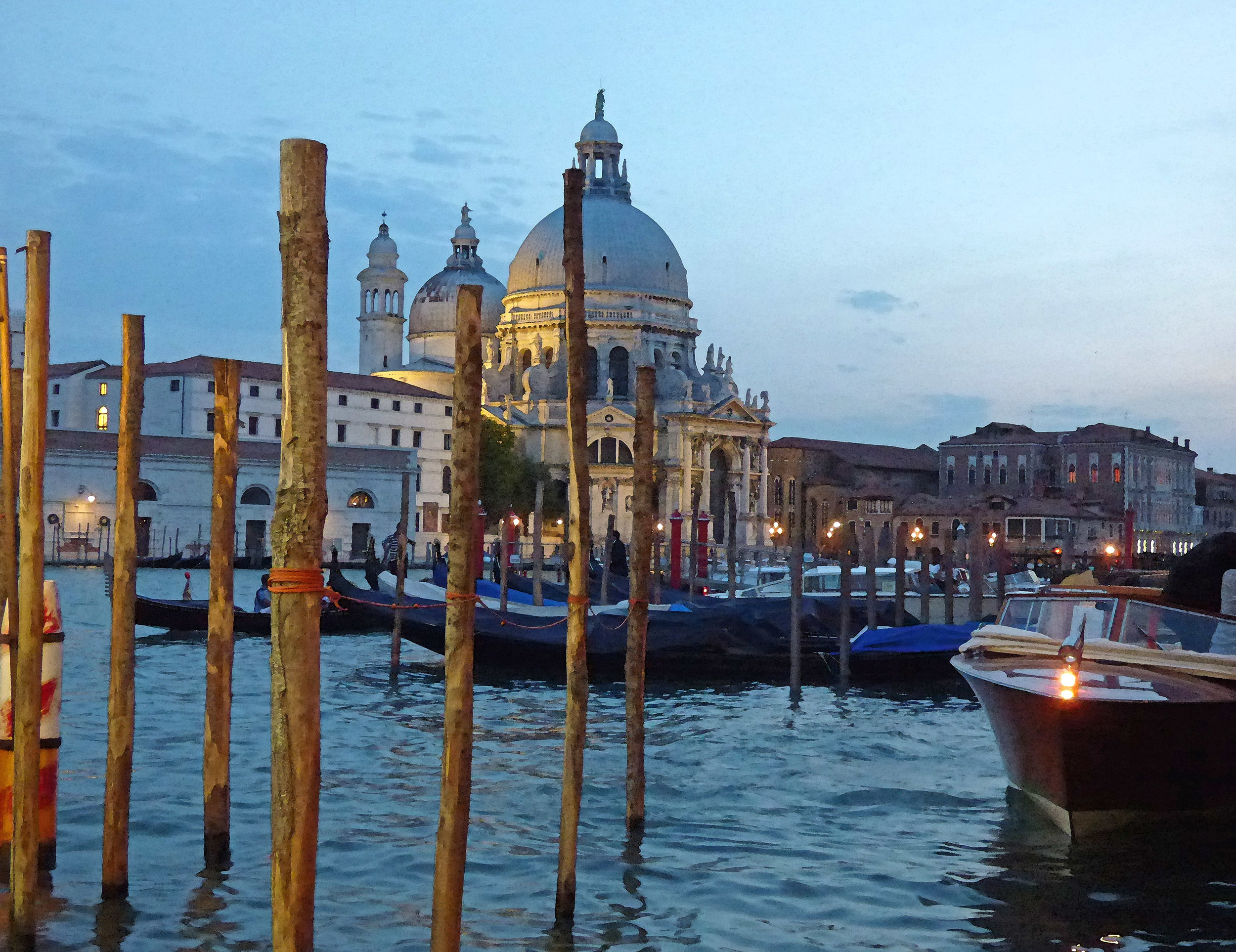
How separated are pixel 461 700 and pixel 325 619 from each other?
730 inches

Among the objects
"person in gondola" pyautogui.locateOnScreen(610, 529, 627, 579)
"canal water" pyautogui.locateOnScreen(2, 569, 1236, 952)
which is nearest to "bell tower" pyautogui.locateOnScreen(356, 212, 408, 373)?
"person in gondola" pyautogui.locateOnScreen(610, 529, 627, 579)

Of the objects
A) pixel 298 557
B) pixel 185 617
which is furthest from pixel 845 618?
pixel 298 557

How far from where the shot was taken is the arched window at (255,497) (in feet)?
159

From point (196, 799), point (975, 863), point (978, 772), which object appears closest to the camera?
point (975, 863)

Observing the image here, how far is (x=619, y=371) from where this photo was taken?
203ft

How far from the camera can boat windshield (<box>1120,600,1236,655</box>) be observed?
8617mm

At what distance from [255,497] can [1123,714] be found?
1713 inches

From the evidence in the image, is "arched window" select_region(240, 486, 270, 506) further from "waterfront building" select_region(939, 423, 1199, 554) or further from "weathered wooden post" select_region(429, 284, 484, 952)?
"weathered wooden post" select_region(429, 284, 484, 952)

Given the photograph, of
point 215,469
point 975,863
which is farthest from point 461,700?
point 975,863

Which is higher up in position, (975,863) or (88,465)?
(88,465)

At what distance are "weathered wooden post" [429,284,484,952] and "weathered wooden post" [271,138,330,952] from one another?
68cm

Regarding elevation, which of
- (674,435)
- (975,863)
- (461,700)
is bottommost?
(975,863)

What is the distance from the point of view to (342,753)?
11.4 metres

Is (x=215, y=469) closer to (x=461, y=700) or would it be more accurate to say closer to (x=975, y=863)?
(x=461, y=700)
